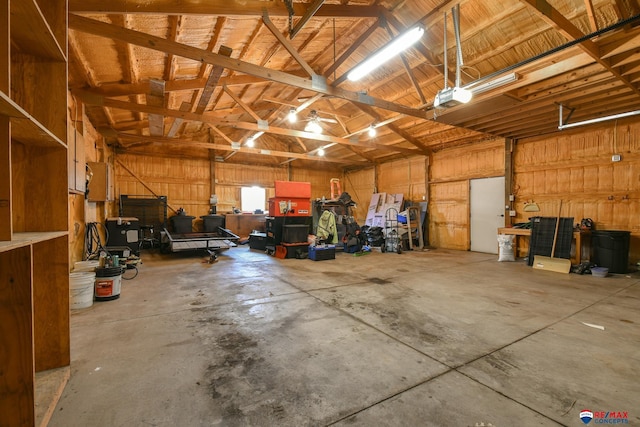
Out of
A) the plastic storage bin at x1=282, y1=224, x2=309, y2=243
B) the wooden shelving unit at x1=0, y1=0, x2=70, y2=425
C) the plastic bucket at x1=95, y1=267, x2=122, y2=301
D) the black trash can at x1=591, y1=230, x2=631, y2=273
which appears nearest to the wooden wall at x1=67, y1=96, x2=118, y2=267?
the plastic bucket at x1=95, y1=267, x2=122, y2=301

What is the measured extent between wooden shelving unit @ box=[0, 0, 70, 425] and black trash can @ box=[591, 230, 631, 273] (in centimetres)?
832

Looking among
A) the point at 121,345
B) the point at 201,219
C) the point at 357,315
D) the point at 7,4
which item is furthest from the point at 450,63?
the point at 201,219

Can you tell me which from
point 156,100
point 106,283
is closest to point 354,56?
point 156,100

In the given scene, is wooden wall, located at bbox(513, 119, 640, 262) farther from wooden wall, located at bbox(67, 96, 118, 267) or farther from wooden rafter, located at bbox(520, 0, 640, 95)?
wooden wall, located at bbox(67, 96, 118, 267)

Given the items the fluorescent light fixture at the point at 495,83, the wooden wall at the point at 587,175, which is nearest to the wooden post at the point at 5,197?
the fluorescent light fixture at the point at 495,83

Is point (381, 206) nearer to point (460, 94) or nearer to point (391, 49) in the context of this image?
point (460, 94)

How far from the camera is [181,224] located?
31.3 feet

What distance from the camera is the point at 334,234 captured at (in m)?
7.72

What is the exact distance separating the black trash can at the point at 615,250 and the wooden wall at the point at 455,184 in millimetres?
2986

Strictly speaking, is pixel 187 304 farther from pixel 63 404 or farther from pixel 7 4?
pixel 7 4

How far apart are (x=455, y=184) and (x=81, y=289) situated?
9729 millimetres

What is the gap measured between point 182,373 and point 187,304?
167cm

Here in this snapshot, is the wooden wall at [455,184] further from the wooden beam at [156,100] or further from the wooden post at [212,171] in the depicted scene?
the wooden beam at [156,100]

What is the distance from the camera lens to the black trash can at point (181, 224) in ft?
31.0
